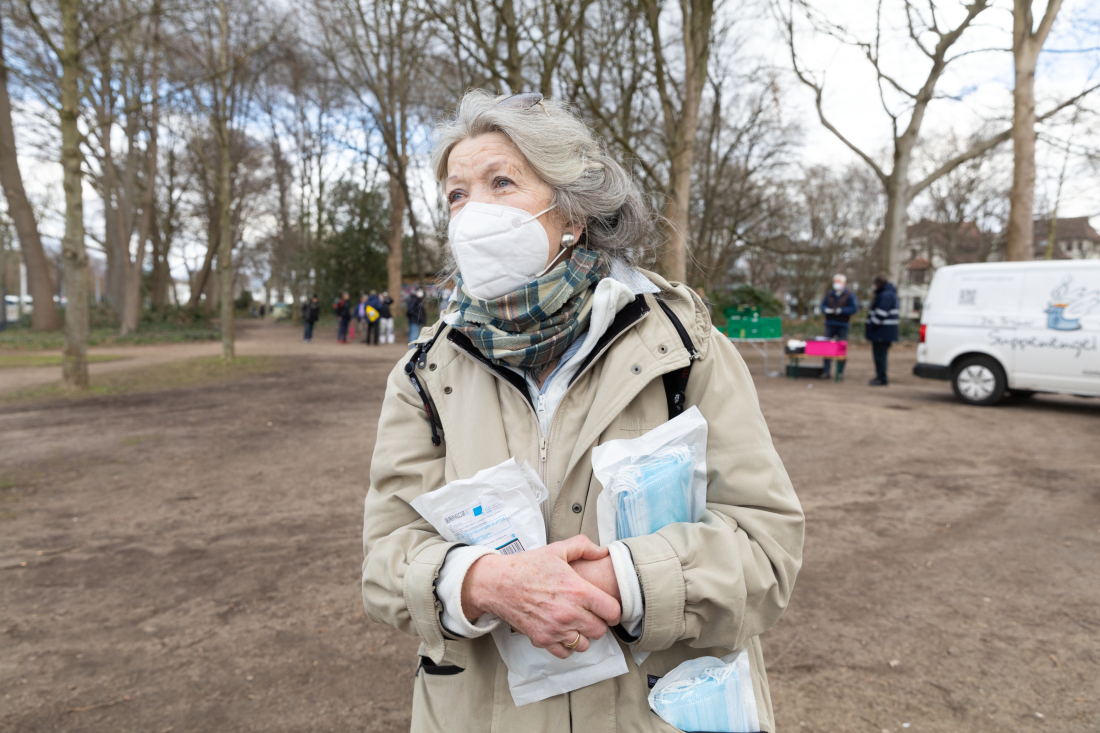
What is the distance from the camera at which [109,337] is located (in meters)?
20.9

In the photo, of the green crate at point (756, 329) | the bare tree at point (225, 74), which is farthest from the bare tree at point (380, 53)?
the green crate at point (756, 329)

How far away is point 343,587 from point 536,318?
283 cm

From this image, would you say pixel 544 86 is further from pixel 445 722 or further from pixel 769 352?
pixel 445 722

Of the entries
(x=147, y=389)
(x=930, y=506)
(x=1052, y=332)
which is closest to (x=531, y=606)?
(x=930, y=506)

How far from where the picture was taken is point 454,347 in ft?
5.00

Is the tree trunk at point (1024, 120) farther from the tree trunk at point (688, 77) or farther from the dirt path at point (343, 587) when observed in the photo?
the dirt path at point (343, 587)

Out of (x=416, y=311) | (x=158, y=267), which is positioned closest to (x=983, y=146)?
(x=416, y=311)

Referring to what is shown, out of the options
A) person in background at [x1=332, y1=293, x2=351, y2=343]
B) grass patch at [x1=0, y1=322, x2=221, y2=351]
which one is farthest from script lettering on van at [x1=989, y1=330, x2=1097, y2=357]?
grass patch at [x1=0, y1=322, x2=221, y2=351]

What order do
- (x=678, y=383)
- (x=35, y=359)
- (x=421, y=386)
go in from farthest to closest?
(x=35, y=359)
(x=421, y=386)
(x=678, y=383)

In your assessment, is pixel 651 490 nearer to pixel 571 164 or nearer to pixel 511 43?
pixel 571 164

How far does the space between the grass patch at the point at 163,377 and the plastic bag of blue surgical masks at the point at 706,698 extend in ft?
35.4

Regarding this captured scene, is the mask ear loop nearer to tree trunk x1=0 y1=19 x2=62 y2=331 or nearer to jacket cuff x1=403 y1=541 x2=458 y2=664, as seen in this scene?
jacket cuff x1=403 y1=541 x2=458 y2=664

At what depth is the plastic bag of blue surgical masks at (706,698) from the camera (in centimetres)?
130

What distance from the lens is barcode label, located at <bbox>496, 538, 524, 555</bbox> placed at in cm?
132
